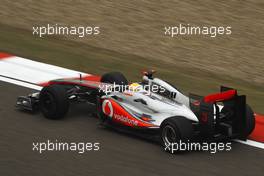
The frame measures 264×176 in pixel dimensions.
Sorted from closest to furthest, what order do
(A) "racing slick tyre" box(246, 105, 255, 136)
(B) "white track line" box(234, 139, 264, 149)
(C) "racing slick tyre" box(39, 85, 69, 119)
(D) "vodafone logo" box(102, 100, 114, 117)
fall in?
(A) "racing slick tyre" box(246, 105, 255, 136) → (B) "white track line" box(234, 139, 264, 149) → (D) "vodafone logo" box(102, 100, 114, 117) → (C) "racing slick tyre" box(39, 85, 69, 119)

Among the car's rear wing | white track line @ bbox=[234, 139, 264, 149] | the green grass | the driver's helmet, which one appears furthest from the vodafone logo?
the green grass

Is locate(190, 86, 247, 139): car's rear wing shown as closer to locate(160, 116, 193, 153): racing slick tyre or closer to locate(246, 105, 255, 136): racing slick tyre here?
locate(246, 105, 255, 136): racing slick tyre

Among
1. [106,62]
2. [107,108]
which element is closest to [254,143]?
[107,108]

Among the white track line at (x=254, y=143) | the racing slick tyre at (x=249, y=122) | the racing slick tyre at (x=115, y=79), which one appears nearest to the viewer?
the racing slick tyre at (x=249, y=122)

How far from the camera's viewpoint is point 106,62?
12719 millimetres

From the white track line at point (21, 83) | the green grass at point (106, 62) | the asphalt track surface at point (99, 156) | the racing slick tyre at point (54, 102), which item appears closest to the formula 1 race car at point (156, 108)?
the racing slick tyre at point (54, 102)

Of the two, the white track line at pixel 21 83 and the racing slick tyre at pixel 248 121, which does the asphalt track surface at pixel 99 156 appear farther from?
the white track line at pixel 21 83

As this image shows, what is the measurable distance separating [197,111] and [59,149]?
1913 millimetres

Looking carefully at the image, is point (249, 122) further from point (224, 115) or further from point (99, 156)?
point (99, 156)

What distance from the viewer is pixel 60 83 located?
10172 millimetres

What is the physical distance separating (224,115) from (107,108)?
1667 mm

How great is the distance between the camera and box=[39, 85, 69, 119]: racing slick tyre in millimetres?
9367

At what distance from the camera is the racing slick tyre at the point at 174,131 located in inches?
324

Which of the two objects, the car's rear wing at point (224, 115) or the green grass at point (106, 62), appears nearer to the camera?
the car's rear wing at point (224, 115)
